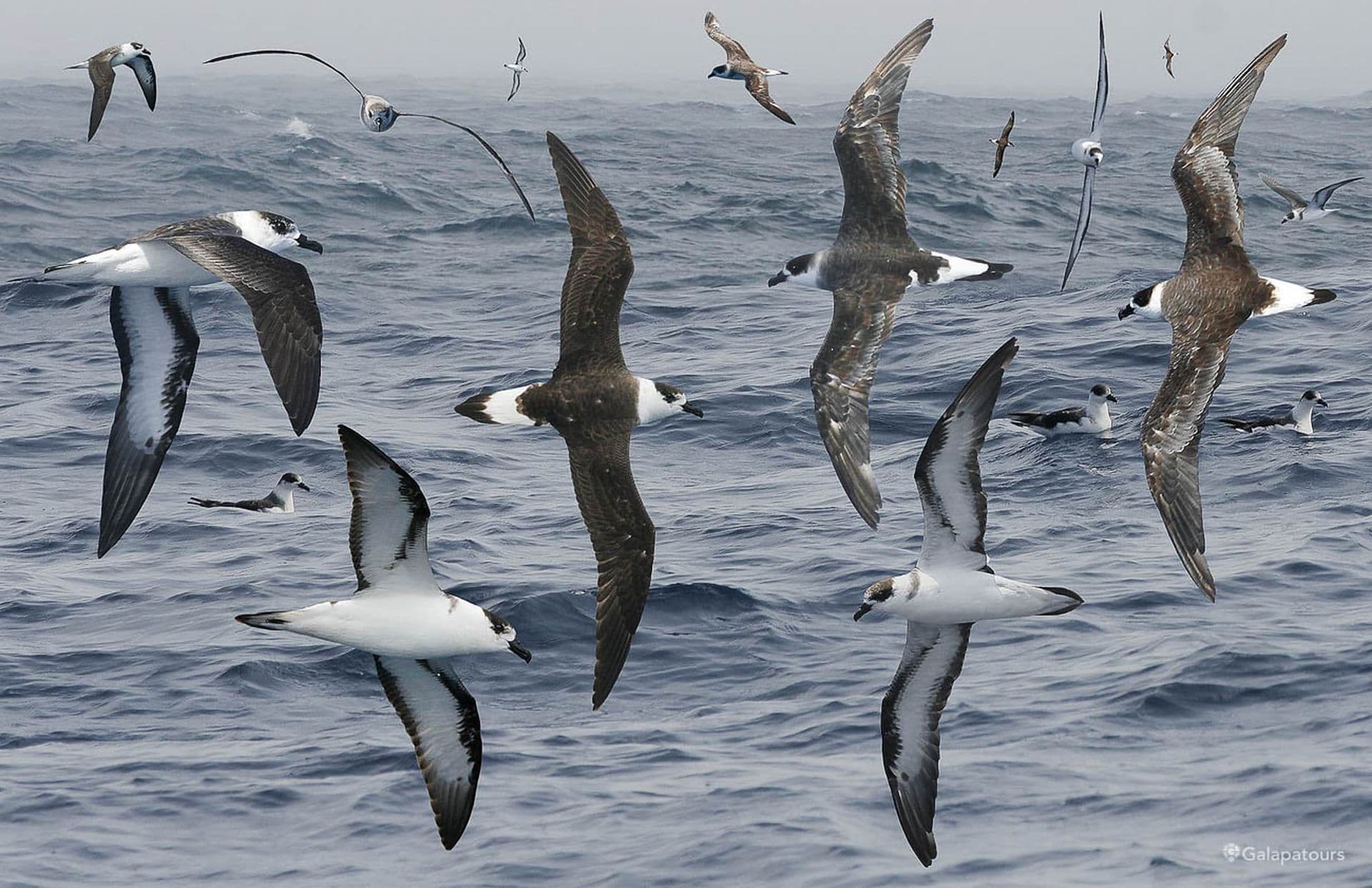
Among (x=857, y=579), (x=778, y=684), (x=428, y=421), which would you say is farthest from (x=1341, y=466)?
(x=428, y=421)

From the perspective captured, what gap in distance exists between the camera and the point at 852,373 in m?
12.9

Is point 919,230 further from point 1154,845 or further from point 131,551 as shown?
point 1154,845

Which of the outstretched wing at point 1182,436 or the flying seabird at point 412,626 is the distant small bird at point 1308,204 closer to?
the outstretched wing at point 1182,436

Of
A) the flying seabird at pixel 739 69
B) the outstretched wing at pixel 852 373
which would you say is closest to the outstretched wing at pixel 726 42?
the flying seabird at pixel 739 69

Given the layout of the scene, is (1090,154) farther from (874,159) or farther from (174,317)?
(174,317)

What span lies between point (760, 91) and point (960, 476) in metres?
6.03

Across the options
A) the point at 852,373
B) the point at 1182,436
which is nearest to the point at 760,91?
the point at 852,373

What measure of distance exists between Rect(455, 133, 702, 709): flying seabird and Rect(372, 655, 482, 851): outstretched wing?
0.88 metres

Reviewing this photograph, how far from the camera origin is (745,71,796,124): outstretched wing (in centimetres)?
1296

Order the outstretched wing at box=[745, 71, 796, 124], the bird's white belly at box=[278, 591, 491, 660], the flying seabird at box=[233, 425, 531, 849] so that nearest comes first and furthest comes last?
the flying seabird at box=[233, 425, 531, 849] → the bird's white belly at box=[278, 591, 491, 660] → the outstretched wing at box=[745, 71, 796, 124]

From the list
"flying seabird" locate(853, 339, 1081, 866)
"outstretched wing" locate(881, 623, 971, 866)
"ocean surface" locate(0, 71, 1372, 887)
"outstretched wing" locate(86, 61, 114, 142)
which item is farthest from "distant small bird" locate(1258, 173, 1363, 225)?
"outstretched wing" locate(86, 61, 114, 142)

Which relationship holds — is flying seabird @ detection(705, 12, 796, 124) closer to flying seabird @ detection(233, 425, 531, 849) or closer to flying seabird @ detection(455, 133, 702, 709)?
flying seabird @ detection(455, 133, 702, 709)

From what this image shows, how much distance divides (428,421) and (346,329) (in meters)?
6.01

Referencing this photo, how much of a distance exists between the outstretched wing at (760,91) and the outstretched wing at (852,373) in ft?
5.22
